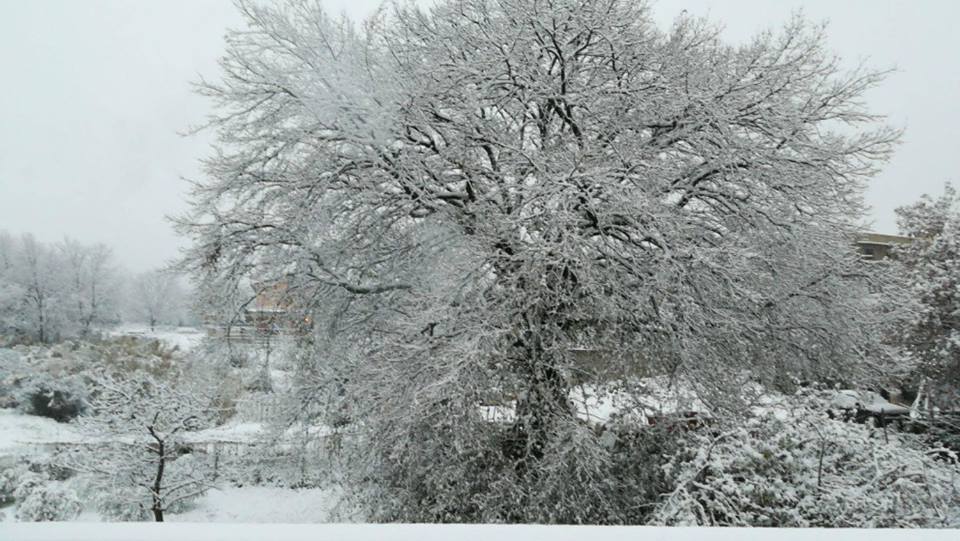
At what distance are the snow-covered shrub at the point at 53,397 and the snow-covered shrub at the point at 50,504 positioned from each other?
0.72 feet

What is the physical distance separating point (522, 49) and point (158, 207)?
1.58 metres

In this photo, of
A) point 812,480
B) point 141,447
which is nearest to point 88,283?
point 141,447

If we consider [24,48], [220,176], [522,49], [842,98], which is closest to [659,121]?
[522,49]

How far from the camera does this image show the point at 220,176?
2.28 m

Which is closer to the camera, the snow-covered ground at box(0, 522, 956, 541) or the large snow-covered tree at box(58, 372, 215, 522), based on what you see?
the snow-covered ground at box(0, 522, 956, 541)

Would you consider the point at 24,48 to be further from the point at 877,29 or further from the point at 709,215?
the point at 877,29

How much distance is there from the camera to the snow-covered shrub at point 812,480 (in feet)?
5.13

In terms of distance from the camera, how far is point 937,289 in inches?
74.9

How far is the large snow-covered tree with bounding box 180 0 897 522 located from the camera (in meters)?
1.98

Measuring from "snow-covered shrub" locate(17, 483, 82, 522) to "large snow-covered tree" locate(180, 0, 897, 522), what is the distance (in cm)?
89

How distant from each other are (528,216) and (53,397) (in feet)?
5.57

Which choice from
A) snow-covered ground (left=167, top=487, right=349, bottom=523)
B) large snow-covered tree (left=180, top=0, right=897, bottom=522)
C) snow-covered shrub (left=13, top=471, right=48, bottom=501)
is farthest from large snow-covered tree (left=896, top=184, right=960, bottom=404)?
snow-covered shrub (left=13, top=471, right=48, bottom=501)

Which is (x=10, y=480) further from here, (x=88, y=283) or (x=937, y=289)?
(x=937, y=289)

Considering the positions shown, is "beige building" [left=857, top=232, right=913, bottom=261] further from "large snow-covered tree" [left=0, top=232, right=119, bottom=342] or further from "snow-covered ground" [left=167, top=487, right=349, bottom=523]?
"large snow-covered tree" [left=0, top=232, right=119, bottom=342]
